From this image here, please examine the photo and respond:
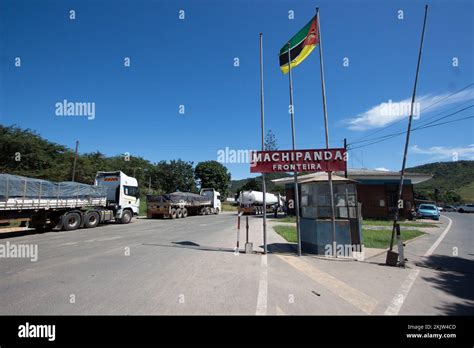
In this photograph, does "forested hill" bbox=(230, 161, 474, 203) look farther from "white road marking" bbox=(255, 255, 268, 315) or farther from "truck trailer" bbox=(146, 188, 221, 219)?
"white road marking" bbox=(255, 255, 268, 315)

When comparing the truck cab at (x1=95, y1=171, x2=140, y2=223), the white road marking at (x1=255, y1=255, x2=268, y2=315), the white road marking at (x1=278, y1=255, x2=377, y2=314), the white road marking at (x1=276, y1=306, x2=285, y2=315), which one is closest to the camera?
the white road marking at (x1=276, y1=306, x2=285, y2=315)

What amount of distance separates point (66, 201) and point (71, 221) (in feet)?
4.44

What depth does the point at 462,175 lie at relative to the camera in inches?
3588

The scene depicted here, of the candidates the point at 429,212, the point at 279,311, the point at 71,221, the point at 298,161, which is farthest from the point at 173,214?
the point at 429,212

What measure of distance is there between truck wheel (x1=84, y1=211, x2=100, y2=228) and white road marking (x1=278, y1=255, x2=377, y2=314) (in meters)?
14.7

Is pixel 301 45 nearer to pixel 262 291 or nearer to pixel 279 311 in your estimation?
pixel 262 291

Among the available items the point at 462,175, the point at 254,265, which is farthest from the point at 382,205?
the point at 462,175

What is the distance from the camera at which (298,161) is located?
8.88 meters

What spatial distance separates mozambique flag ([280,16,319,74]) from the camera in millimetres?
9039

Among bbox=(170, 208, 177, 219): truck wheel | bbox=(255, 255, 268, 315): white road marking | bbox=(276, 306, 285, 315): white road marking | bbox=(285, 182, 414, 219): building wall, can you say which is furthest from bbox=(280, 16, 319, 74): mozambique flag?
bbox=(285, 182, 414, 219): building wall

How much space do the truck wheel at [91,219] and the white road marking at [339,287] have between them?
14.7 m

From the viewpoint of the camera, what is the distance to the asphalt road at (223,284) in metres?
4.48

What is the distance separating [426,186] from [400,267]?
Result: 112m
